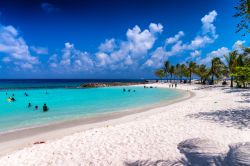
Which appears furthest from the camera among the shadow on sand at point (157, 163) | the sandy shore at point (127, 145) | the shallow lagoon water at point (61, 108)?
the shallow lagoon water at point (61, 108)

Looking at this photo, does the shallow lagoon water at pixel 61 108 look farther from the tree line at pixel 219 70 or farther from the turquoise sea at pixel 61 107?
the tree line at pixel 219 70

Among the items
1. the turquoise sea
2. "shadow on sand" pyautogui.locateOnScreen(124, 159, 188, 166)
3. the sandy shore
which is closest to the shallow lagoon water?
the turquoise sea

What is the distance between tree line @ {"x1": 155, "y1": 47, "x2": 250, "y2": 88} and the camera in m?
10.8

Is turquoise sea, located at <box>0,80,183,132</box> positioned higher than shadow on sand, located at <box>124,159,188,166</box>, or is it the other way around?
shadow on sand, located at <box>124,159,188,166</box>

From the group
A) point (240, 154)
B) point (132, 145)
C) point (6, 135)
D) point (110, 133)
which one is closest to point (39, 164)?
point (132, 145)

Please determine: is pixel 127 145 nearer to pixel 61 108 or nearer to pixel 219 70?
pixel 61 108

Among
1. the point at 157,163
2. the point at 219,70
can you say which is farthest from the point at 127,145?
the point at 219,70

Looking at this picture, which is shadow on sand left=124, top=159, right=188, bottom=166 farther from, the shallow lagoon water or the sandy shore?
the shallow lagoon water

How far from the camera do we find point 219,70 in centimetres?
5153

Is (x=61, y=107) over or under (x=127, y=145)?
under

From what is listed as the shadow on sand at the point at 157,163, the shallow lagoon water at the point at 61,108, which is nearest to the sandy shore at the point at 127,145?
the shadow on sand at the point at 157,163

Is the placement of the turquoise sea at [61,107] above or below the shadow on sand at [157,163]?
below

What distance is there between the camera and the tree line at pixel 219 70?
1076 cm

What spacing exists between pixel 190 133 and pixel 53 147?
592cm
